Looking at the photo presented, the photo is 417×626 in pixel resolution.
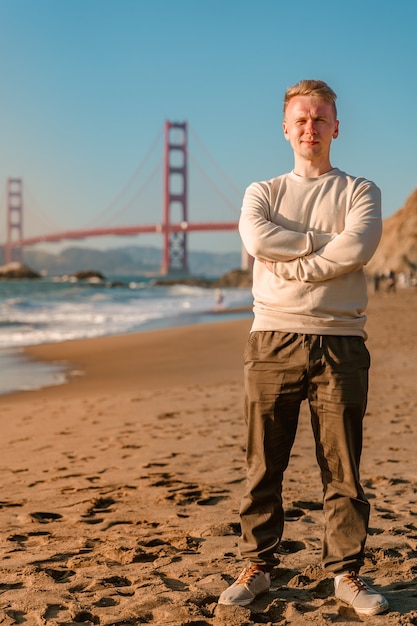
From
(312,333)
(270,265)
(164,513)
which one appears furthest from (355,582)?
(164,513)

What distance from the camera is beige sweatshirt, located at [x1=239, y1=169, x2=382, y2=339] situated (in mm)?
1761

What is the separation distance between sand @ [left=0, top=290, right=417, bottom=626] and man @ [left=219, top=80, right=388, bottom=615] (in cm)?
15

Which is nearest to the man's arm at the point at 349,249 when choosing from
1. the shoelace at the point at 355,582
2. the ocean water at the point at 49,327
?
the shoelace at the point at 355,582

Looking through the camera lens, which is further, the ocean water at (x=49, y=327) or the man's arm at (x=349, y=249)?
the ocean water at (x=49, y=327)

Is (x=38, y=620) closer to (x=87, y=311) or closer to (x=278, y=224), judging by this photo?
(x=278, y=224)

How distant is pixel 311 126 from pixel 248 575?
114 centimetres

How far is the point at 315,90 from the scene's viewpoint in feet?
5.93

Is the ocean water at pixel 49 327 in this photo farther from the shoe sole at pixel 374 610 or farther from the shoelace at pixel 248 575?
the shoe sole at pixel 374 610

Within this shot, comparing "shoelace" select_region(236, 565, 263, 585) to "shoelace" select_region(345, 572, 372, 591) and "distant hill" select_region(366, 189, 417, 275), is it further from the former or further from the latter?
"distant hill" select_region(366, 189, 417, 275)

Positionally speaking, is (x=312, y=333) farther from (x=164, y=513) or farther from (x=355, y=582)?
(x=164, y=513)

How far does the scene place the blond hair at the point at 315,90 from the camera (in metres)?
1.81

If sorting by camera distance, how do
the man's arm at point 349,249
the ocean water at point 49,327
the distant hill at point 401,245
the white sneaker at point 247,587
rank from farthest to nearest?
the distant hill at point 401,245 → the ocean water at point 49,327 → the white sneaker at point 247,587 → the man's arm at point 349,249

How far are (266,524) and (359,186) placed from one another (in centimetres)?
88

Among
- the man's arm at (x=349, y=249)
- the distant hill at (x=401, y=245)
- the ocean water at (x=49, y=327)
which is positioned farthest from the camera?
the distant hill at (x=401, y=245)
